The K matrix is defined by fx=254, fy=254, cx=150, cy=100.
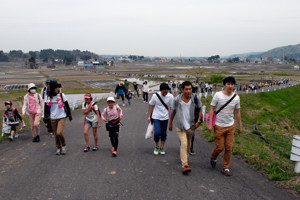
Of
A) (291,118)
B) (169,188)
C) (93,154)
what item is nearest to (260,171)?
(169,188)

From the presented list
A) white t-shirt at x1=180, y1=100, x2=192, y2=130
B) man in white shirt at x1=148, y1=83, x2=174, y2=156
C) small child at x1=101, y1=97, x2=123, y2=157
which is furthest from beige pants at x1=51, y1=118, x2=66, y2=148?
white t-shirt at x1=180, y1=100, x2=192, y2=130

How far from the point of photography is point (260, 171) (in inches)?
216

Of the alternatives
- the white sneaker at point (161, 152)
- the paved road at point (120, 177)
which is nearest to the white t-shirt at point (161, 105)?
the white sneaker at point (161, 152)

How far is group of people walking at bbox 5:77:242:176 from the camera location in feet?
16.6

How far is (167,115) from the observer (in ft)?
20.0

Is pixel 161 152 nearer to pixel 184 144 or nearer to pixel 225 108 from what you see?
pixel 184 144

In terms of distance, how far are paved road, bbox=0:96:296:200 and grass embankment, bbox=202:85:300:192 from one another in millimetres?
358

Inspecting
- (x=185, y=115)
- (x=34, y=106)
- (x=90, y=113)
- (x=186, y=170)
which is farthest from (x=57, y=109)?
(x=186, y=170)

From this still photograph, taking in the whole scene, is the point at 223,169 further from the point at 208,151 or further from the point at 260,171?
the point at 208,151

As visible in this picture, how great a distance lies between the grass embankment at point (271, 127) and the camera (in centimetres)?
534

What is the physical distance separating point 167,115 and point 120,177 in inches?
73.5

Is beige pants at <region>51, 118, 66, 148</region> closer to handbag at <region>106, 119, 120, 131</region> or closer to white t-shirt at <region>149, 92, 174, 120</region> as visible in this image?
handbag at <region>106, 119, 120, 131</region>

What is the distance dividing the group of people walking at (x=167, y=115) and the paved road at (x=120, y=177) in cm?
33

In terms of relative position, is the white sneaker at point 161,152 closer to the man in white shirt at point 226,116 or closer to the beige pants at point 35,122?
the man in white shirt at point 226,116
